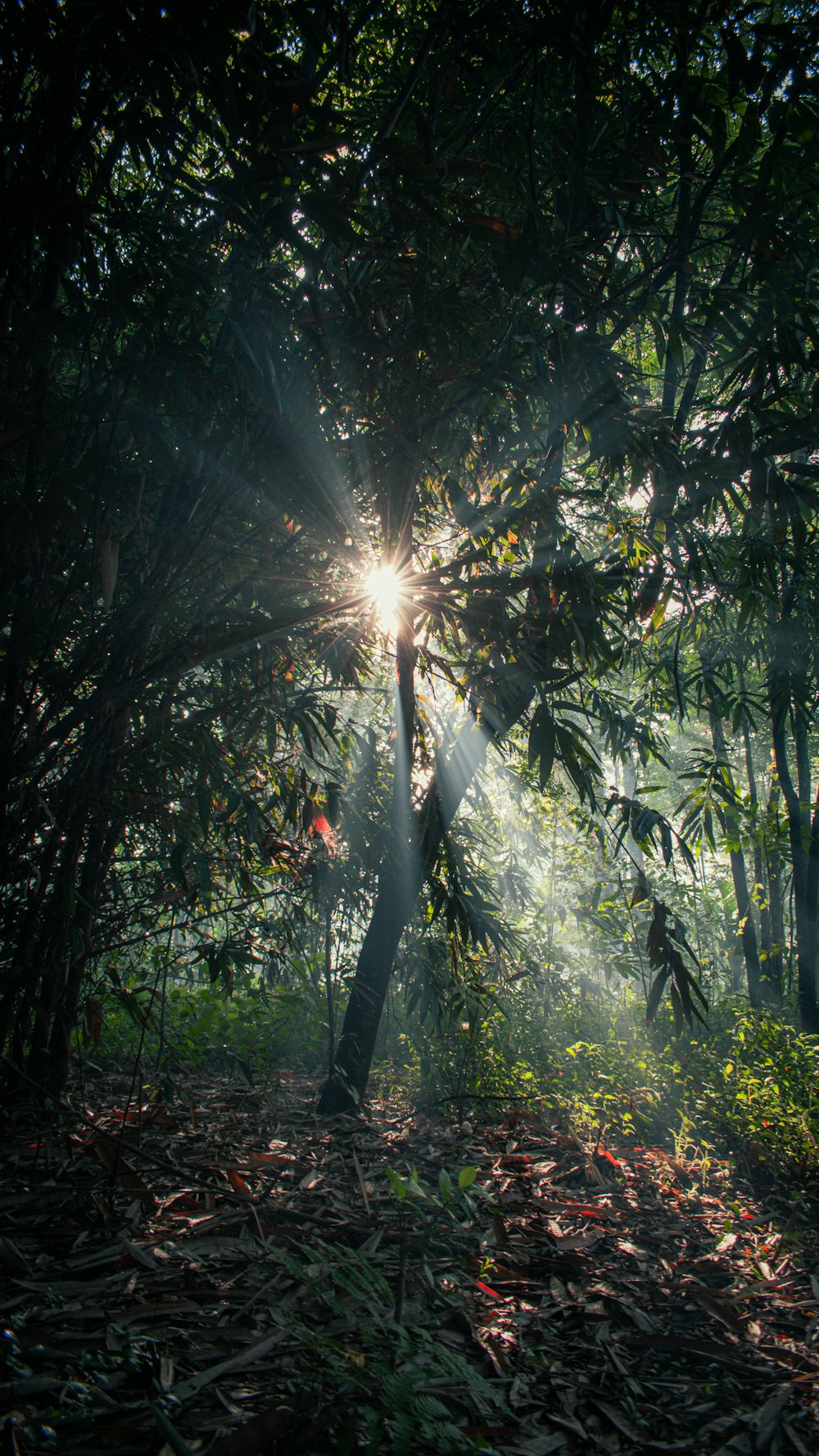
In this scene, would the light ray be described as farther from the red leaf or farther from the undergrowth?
the red leaf

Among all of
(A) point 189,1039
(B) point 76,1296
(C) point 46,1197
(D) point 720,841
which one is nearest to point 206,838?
(C) point 46,1197

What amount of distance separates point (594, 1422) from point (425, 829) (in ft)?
5.30

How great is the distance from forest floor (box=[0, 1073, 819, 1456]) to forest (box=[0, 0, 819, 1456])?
0.01m

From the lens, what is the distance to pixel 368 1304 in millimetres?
1454

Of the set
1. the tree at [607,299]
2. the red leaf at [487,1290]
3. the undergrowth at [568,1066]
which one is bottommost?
the red leaf at [487,1290]

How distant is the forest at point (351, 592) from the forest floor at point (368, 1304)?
0.01 meters

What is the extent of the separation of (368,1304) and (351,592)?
2.22 metres

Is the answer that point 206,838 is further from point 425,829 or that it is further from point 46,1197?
point 46,1197

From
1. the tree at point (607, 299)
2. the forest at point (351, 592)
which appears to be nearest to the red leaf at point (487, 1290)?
the forest at point (351, 592)

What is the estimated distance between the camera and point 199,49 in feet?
4.68

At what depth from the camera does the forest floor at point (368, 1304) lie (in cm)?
124

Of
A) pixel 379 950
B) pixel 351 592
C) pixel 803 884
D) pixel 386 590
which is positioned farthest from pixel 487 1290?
pixel 803 884

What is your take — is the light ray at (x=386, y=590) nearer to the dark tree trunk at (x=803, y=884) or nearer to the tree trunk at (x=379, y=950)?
the tree trunk at (x=379, y=950)

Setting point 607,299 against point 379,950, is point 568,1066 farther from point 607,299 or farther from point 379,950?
point 607,299
